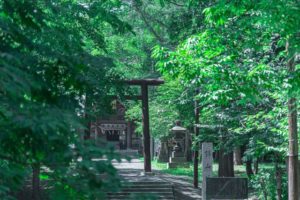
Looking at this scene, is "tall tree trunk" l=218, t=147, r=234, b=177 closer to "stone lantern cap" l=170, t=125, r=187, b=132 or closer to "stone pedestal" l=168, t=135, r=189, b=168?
"stone lantern cap" l=170, t=125, r=187, b=132

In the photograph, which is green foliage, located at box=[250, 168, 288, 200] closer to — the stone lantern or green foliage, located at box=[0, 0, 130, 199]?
green foliage, located at box=[0, 0, 130, 199]

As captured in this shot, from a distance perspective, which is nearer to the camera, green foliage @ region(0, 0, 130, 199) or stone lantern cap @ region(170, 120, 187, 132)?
green foliage @ region(0, 0, 130, 199)

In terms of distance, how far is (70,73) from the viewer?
3.91m

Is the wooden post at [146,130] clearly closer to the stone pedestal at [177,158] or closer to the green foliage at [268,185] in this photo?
the green foliage at [268,185]

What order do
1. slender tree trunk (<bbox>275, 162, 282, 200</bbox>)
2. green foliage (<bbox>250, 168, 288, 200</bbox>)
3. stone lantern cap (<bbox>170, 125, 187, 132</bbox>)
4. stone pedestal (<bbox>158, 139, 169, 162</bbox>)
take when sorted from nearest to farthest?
1. slender tree trunk (<bbox>275, 162, 282, 200</bbox>)
2. green foliage (<bbox>250, 168, 288, 200</bbox>)
3. stone lantern cap (<bbox>170, 125, 187, 132</bbox>)
4. stone pedestal (<bbox>158, 139, 169, 162</bbox>)

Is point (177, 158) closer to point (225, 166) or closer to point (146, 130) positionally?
point (225, 166)

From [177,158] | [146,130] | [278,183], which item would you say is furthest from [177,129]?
[278,183]

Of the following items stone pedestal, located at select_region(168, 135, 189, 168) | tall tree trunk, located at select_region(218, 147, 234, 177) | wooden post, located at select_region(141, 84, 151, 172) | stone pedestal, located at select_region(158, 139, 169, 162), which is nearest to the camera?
wooden post, located at select_region(141, 84, 151, 172)

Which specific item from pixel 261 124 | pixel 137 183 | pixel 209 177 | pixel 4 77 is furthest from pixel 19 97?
pixel 137 183

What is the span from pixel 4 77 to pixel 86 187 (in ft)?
2.69

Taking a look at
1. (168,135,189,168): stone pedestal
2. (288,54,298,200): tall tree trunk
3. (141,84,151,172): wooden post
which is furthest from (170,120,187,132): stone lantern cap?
(288,54,298,200): tall tree trunk

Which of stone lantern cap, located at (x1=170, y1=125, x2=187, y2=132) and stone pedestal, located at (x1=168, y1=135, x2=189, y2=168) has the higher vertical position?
stone lantern cap, located at (x1=170, y1=125, x2=187, y2=132)

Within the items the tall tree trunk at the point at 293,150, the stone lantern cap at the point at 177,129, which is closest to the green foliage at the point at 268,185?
the tall tree trunk at the point at 293,150

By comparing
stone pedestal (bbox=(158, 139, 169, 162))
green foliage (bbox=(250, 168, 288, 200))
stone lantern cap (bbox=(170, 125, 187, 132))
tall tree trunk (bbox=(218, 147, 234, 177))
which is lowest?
green foliage (bbox=(250, 168, 288, 200))
